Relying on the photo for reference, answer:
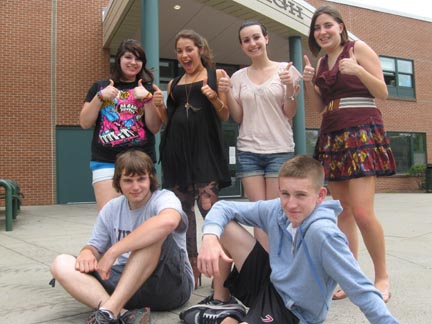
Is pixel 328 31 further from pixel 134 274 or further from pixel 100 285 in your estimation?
pixel 100 285

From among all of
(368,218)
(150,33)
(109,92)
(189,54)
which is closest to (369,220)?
(368,218)

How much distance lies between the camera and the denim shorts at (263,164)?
2.82 m

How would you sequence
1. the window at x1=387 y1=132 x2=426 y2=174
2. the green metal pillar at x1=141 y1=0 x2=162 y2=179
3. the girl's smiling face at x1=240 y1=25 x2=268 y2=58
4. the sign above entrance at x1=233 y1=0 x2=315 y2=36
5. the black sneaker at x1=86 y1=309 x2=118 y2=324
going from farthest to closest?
1. the window at x1=387 y1=132 x2=426 y2=174
2. the sign above entrance at x1=233 y1=0 x2=315 y2=36
3. the green metal pillar at x1=141 y1=0 x2=162 y2=179
4. the girl's smiling face at x1=240 y1=25 x2=268 y2=58
5. the black sneaker at x1=86 y1=309 x2=118 y2=324

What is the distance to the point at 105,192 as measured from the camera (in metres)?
2.97

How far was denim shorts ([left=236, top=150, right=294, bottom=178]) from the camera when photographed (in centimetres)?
282

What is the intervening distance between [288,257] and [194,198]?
1.16m

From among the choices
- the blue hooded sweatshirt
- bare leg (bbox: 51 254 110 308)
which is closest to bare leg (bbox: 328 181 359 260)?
the blue hooded sweatshirt

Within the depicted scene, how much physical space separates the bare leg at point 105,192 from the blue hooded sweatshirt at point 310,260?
1.06 m

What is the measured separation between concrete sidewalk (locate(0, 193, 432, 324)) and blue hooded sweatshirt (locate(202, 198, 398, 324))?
1.91 ft

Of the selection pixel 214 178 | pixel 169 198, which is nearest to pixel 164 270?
pixel 169 198

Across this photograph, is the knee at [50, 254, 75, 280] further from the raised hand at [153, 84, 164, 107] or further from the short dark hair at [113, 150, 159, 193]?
the raised hand at [153, 84, 164, 107]

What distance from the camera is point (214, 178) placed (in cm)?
286

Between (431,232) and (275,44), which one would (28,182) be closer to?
(275,44)

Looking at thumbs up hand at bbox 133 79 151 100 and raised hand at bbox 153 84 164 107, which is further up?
thumbs up hand at bbox 133 79 151 100
